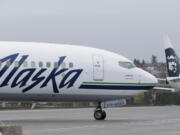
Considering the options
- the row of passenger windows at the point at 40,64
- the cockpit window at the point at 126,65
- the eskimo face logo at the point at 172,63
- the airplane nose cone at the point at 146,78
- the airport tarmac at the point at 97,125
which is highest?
the eskimo face logo at the point at 172,63

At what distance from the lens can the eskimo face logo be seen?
60.8 metres

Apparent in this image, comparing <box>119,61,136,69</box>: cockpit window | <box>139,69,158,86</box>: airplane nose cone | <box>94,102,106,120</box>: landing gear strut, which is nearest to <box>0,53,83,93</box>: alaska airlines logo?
<box>94,102,106,120</box>: landing gear strut

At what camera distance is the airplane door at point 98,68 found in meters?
26.0

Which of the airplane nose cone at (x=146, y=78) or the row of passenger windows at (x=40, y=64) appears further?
the airplane nose cone at (x=146, y=78)

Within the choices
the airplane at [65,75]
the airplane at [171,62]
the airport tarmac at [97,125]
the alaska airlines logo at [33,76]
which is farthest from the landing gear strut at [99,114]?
the airplane at [171,62]

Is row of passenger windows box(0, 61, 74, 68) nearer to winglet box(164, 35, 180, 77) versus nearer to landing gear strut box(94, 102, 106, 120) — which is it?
landing gear strut box(94, 102, 106, 120)

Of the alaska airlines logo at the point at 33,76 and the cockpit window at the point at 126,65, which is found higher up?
the cockpit window at the point at 126,65

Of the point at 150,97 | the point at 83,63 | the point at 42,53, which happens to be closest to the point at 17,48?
the point at 42,53

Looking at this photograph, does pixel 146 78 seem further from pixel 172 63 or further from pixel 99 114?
pixel 172 63

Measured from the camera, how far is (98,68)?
26.1 m

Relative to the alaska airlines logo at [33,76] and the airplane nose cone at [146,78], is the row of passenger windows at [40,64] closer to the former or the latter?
the alaska airlines logo at [33,76]

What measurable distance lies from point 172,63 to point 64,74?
37394 mm

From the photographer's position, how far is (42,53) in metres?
25.4

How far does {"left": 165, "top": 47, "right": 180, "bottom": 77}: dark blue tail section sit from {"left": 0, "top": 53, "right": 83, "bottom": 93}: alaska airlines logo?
3595 centimetres
